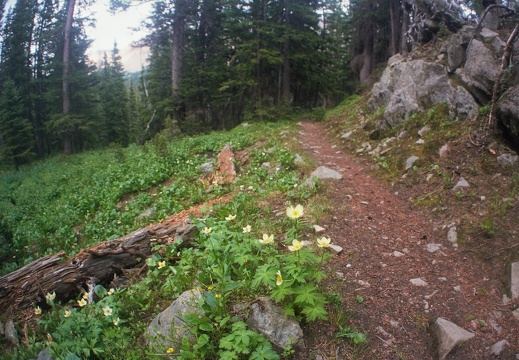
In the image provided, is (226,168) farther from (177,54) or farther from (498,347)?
(177,54)

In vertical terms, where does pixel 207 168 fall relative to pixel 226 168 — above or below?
below

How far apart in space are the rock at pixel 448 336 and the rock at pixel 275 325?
124 centimetres

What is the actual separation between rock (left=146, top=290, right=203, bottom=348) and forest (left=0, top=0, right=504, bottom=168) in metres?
10.9

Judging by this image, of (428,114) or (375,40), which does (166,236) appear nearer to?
(428,114)

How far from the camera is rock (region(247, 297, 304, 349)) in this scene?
262cm

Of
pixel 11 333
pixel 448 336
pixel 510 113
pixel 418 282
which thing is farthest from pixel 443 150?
pixel 11 333

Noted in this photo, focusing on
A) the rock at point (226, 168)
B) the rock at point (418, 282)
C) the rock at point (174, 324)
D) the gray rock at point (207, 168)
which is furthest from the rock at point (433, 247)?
the gray rock at point (207, 168)

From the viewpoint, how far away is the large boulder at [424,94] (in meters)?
6.90

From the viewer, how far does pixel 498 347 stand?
273cm

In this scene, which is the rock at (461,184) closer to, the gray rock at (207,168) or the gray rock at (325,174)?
the gray rock at (325,174)

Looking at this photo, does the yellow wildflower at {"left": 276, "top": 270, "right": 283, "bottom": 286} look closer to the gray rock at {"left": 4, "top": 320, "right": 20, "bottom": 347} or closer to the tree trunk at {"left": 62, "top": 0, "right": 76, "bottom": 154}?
the gray rock at {"left": 4, "top": 320, "right": 20, "bottom": 347}

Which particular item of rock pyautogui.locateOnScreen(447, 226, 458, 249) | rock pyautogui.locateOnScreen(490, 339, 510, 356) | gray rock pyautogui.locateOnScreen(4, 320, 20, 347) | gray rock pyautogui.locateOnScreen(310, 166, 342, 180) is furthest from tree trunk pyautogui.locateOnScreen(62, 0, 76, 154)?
rock pyautogui.locateOnScreen(490, 339, 510, 356)

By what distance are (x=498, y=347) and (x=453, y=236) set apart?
1815 millimetres

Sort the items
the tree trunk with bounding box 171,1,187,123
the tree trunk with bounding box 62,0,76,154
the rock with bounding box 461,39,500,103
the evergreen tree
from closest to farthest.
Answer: the rock with bounding box 461,39,500,103 → the tree trunk with bounding box 171,1,187,123 → the tree trunk with bounding box 62,0,76,154 → the evergreen tree
